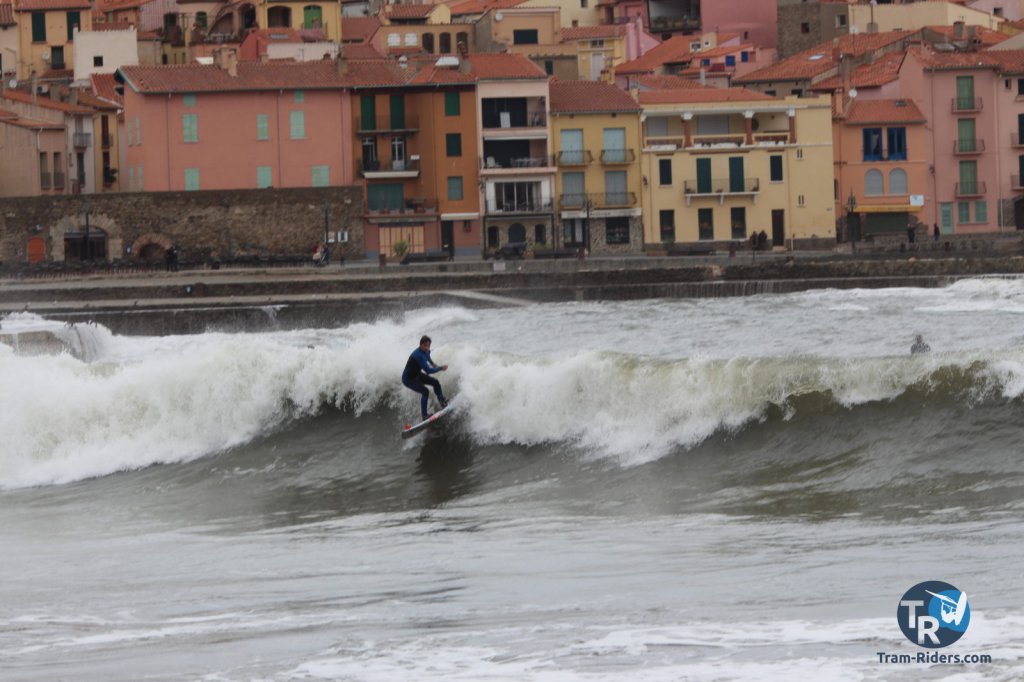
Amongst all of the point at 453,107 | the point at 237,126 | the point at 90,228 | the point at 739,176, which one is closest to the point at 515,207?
the point at 453,107

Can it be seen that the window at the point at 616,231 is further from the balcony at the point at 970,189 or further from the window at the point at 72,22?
the window at the point at 72,22

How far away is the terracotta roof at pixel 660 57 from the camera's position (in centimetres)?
8612

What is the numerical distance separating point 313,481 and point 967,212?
164 feet

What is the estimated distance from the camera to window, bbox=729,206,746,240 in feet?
215

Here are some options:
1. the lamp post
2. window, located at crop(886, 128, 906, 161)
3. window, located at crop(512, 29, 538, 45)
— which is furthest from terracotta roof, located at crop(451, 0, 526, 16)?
the lamp post

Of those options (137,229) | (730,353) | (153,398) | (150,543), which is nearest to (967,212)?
(137,229)

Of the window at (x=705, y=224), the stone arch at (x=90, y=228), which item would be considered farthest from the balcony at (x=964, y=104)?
the stone arch at (x=90, y=228)

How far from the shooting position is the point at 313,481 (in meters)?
22.5

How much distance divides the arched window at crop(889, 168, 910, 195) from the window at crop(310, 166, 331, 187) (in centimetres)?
1920

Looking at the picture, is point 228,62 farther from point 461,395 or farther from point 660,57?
point 461,395

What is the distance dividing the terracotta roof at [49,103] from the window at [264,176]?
9.14m

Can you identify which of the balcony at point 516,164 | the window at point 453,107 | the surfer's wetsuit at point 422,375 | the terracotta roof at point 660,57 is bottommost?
the surfer's wetsuit at point 422,375

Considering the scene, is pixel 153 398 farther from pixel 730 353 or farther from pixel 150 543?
pixel 730 353

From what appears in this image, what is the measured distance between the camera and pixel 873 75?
71.8m
